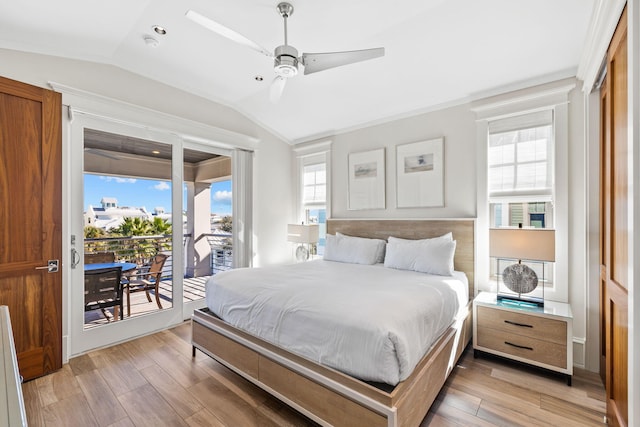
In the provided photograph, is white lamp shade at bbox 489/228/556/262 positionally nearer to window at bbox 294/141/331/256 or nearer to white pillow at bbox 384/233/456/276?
white pillow at bbox 384/233/456/276

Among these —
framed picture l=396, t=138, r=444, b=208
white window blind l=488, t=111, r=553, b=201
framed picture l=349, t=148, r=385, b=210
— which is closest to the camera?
white window blind l=488, t=111, r=553, b=201

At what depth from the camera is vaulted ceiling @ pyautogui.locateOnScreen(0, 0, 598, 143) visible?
7.45ft

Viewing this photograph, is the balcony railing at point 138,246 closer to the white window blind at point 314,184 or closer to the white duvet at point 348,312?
the white duvet at point 348,312

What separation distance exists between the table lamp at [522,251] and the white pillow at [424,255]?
419 millimetres

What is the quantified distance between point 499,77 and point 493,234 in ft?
5.26

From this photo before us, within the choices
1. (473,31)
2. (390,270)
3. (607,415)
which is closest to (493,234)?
(390,270)

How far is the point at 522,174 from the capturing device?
9.76ft

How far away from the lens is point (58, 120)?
257cm

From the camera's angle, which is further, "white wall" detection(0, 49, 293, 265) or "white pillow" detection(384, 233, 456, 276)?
"white pillow" detection(384, 233, 456, 276)

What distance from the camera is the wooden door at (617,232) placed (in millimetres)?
1536

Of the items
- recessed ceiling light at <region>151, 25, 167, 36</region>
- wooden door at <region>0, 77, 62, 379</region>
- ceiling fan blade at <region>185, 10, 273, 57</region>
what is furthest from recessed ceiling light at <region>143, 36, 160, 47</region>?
ceiling fan blade at <region>185, 10, 273, 57</region>

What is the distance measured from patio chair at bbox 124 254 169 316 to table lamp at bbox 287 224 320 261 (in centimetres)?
178

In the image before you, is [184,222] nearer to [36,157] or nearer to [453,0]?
[36,157]

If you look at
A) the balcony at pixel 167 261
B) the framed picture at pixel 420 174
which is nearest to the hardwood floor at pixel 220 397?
the balcony at pixel 167 261
